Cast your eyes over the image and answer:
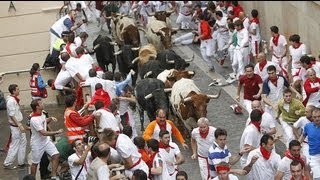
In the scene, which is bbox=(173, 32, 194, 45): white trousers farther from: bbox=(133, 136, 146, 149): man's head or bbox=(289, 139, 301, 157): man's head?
bbox=(289, 139, 301, 157): man's head

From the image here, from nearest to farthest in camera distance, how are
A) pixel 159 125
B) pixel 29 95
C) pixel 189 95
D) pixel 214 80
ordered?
pixel 159 125, pixel 189 95, pixel 29 95, pixel 214 80

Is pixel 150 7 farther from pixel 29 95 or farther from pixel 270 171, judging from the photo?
pixel 270 171

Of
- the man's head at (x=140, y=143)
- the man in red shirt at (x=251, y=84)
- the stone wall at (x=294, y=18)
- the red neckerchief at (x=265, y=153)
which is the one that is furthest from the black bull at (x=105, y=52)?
the red neckerchief at (x=265, y=153)

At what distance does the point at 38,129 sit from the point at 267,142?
13.5 feet

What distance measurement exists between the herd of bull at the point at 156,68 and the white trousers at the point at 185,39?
1852mm

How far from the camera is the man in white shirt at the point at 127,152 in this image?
11.6 metres

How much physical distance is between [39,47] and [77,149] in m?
8.72

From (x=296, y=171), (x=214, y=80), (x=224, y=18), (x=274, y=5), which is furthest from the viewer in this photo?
(x=274, y=5)

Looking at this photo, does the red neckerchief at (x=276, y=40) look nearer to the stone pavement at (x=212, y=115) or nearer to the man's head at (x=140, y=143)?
the stone pavement at (x=212, y=115)

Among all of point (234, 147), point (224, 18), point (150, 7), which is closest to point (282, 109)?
point (234, 147)

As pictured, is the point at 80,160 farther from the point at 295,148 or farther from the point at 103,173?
the point at 295,148

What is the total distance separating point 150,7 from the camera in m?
26.2

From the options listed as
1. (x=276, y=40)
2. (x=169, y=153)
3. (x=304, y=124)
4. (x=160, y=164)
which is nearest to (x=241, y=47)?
(x=276, y=40)

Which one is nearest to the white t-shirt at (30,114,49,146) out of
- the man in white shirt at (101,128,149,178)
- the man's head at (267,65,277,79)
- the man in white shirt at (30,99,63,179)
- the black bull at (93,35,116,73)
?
the man in white shirt at (30,99,63,179)
